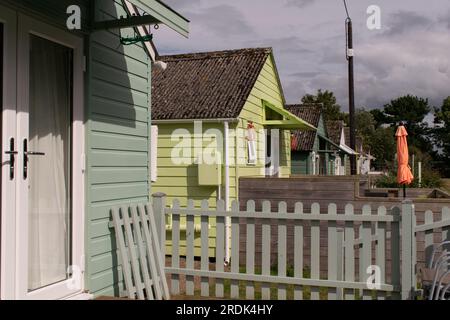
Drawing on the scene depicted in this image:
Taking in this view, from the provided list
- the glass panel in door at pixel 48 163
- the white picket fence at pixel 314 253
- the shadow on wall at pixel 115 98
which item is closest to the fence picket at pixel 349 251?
the white picket fence at pixel 314 253

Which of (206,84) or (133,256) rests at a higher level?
(206,84)

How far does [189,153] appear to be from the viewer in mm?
9500

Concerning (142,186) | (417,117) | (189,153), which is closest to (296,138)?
(189,153)

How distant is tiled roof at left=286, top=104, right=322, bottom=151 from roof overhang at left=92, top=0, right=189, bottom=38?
14166mm

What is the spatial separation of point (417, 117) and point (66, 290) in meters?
83.4

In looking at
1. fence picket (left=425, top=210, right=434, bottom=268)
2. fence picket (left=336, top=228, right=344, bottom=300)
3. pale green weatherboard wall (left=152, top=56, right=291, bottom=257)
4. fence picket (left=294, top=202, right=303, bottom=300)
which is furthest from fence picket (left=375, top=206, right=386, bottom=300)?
pale green weatherboard wall (left=152, top=56, right=291, bottom=257)

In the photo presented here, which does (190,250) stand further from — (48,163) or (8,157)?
(8,157)

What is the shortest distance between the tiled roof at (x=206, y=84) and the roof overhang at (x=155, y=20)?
476cm

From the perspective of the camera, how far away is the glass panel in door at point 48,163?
3.64m

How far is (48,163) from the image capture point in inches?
151

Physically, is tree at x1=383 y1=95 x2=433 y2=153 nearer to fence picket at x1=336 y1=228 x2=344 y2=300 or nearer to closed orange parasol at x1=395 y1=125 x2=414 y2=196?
closed orange parasol at x1=395 y1=125 x2=414 y2=196

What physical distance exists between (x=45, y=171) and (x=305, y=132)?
16956 millimetres

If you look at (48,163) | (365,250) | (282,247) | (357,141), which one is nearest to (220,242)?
(282,247)
